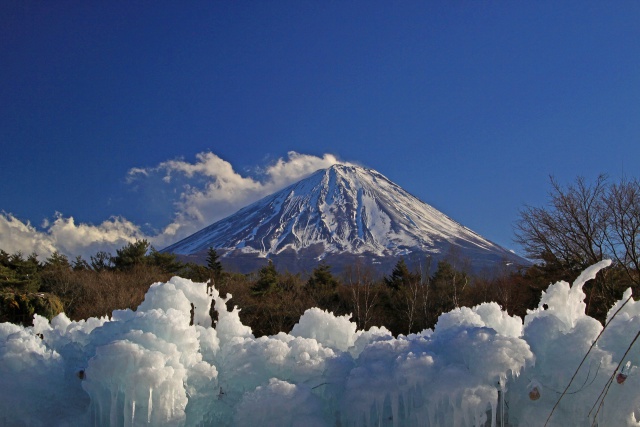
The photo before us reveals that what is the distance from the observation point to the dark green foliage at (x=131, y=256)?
3459 centimetres

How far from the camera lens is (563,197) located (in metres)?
20.6

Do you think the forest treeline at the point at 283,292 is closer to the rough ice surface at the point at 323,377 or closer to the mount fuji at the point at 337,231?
the rough ice surface at the point at 323,377

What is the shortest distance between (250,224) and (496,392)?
310 ft

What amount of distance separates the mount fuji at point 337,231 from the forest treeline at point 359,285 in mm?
43378

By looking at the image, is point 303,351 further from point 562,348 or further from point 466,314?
point 562,348

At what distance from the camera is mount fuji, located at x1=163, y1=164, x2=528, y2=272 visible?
8431 centimetres

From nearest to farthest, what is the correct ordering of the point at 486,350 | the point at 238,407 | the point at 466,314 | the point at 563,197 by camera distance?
the point at 486,350 → the point at 238,407 → the point at 466,314 → the point at 563,197

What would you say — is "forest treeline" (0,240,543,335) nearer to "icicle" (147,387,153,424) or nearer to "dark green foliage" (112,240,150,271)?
"dark green foliage" (112,240,150,271)

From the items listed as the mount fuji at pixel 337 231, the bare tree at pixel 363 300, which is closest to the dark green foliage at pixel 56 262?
the bare tree at pixel 363 300

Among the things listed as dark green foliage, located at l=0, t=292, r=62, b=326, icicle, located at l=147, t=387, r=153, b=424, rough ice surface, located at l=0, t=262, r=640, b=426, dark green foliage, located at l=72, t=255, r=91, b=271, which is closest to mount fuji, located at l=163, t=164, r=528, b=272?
dark green foliage, located at l=72, t=255, r=91, b=271

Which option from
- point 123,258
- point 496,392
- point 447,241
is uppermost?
point 447,241

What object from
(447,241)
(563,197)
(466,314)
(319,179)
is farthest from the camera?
(319,179)

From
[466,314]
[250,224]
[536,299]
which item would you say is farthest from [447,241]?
[466,314]

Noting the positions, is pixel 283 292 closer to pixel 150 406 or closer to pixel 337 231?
pixel 150 406
